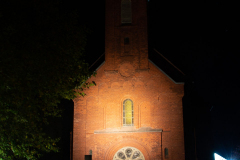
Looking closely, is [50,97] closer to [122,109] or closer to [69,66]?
[69,66]

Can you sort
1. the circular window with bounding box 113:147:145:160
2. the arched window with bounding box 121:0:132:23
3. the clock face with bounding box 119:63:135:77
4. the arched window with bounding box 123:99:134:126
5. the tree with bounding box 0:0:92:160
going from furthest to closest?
the arched window with bounding box 121:0:132:23, the clock face with bounding box 119:63:135:77, the arched window with bounding box 123:99:134:126, the circular window with bounding box 113:147:145:160, the tree with bounding box 0:0:92:160

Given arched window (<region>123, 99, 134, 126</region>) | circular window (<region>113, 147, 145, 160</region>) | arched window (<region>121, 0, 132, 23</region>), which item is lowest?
circular window (<region>113, 147, 145, 160</region>)

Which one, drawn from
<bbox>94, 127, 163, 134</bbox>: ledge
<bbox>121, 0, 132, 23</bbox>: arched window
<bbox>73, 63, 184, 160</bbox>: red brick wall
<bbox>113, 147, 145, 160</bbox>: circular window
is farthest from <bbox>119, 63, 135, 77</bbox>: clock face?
<bbox>113, 147, 145, 160</bbox>: circular window

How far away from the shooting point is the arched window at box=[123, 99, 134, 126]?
13395mm

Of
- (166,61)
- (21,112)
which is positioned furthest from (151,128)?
(21,112)

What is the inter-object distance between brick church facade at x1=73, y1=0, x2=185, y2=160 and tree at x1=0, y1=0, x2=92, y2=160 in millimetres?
2360

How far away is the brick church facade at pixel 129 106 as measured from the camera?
42.5ft

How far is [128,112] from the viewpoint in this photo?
13.5 meters

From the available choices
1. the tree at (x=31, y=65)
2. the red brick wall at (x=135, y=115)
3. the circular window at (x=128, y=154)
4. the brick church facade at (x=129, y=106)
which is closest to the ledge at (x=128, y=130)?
the brick church facade at (x=129, y=106)

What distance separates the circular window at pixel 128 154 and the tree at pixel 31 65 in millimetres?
4218

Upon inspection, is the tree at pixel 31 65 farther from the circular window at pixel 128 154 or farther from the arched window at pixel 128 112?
the circular window at pixel 128 154

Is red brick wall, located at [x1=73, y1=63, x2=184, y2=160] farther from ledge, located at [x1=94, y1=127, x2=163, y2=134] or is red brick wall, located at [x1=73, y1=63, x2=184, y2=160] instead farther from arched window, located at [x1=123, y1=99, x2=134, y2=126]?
arched window, located at [x1=123, y1=99, x2=134, y2=126]

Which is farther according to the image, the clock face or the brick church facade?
the clock face

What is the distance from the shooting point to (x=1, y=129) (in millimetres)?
8719
